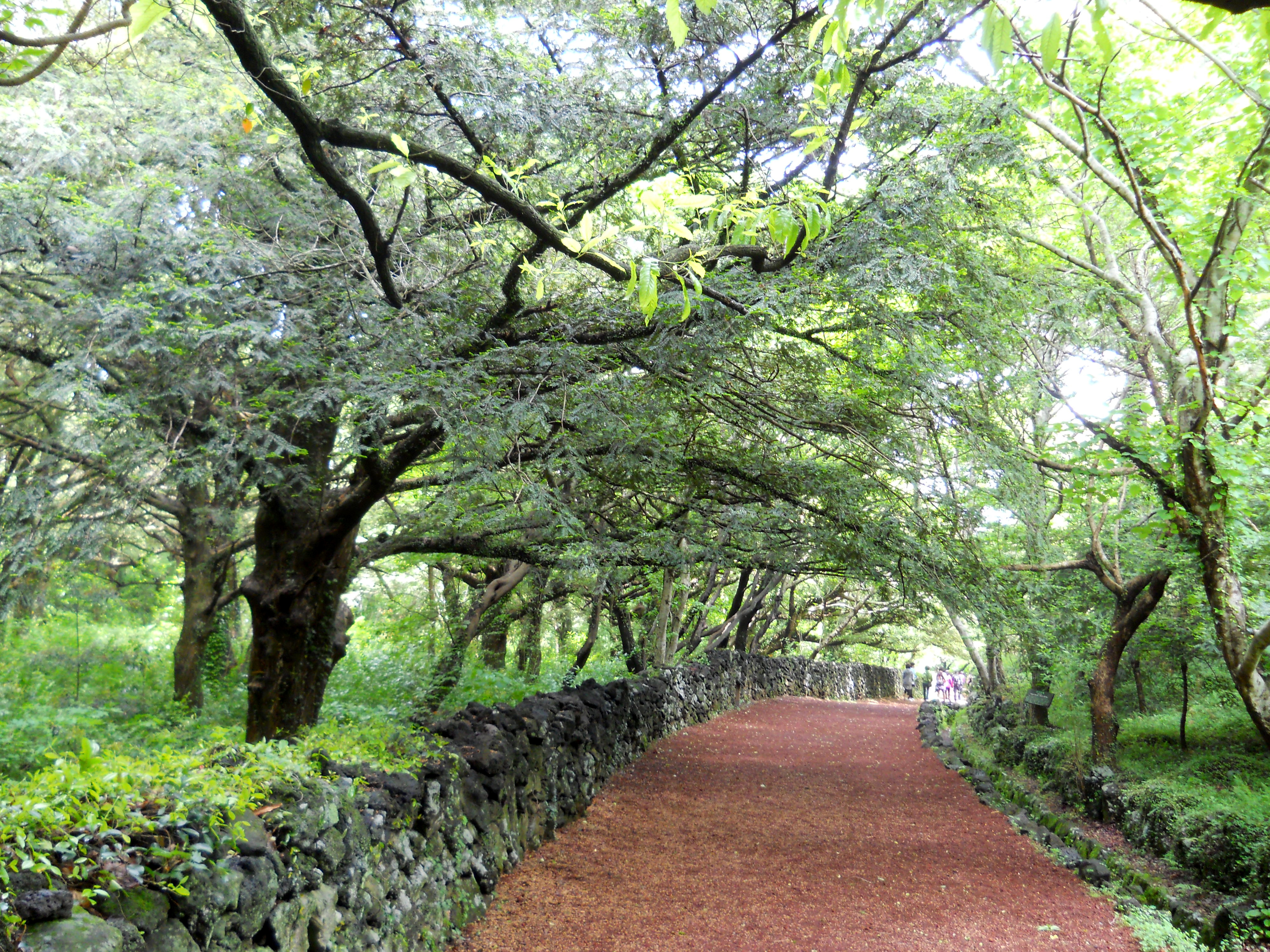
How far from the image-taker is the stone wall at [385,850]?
7.42 feet

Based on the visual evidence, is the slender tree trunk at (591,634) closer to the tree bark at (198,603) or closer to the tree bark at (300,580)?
the tree bark at (300,580)

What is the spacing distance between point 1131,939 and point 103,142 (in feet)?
32.0

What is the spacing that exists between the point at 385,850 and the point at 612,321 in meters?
3.70

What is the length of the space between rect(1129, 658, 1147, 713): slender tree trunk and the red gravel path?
2.49 metres

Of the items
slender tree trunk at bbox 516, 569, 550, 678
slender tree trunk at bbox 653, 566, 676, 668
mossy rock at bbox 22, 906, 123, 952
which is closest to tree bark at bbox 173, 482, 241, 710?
slender tree trunk at bbox 516, 569, 550, 678

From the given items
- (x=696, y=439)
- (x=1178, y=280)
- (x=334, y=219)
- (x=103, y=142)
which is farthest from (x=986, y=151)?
(x=103, y=142)

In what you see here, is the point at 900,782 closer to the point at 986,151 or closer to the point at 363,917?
the point at 986,151

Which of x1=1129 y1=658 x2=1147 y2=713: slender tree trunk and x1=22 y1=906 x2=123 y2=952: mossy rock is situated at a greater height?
x1=1129 y1=658 x2=1147 y2=713: slender tree trunk

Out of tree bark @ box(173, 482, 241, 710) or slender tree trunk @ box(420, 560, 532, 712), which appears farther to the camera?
tree bark @ box(173, 482, 241, 710)

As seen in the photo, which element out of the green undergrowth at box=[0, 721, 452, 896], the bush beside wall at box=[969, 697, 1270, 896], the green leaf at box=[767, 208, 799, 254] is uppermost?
the green leaf at box=[767, 208, 799, 254]

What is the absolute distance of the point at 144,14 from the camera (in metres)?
2.09

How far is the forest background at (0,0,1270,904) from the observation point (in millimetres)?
5102

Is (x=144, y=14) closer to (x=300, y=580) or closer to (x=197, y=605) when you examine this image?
(x=300, y=580)

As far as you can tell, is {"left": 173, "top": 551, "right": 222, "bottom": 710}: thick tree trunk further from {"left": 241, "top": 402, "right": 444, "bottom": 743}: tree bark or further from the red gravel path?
the red gravel path
